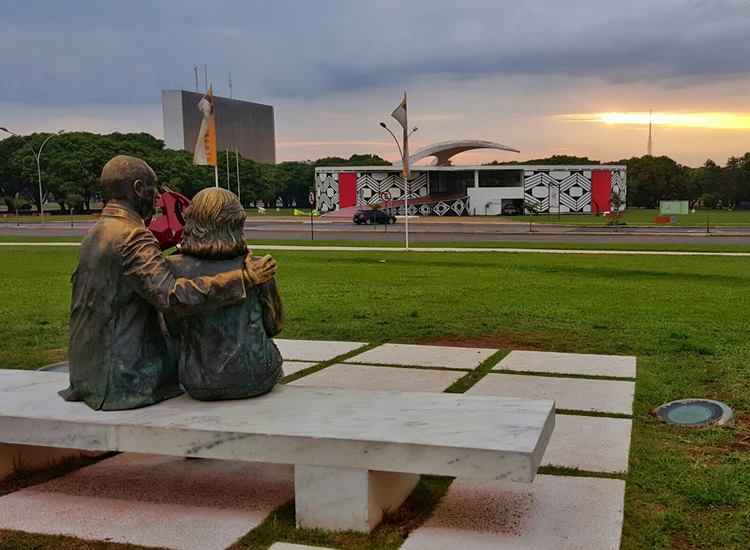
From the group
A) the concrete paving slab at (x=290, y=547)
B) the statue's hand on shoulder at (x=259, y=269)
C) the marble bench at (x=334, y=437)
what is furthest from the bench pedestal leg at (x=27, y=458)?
the concrete paving slab at (x=290, y=547)

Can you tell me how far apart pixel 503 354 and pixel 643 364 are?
1.39 m

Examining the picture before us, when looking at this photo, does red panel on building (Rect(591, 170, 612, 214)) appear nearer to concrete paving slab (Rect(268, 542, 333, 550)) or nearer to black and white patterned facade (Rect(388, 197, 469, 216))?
black and white patterned facade (Rect(388, 197, 469, 216))

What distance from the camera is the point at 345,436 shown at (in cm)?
370

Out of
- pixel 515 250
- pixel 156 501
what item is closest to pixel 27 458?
pixel 156 501

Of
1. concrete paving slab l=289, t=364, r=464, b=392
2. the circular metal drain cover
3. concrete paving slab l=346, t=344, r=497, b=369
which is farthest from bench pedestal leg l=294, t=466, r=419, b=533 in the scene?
concrete paving slab l=346, t=344, r=497, b=369

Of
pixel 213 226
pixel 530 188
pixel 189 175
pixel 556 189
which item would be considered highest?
pixel 189 175

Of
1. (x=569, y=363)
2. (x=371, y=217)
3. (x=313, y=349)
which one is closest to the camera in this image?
(x=569, y=363)

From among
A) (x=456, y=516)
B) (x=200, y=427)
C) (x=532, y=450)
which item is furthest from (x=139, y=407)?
(x=532, y=450)

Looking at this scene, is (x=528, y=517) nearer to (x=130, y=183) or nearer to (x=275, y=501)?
(x=275, y=501)

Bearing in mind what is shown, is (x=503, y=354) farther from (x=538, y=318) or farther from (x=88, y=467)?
(x=88, y=467)

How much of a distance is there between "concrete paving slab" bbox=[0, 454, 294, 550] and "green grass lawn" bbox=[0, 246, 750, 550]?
0.22 m

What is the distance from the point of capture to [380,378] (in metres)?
6.95

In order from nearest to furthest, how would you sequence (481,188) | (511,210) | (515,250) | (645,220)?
(515,250), (645,220), (511,210), (481,188)

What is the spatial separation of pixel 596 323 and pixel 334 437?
22.8ft
